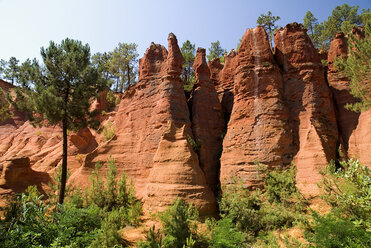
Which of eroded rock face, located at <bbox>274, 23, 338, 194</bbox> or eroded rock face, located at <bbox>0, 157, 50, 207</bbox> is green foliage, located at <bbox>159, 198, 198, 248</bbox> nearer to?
eroded rock face, located at <bbox>274, 23, 338, 194</bbox>

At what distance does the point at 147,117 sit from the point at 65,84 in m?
6.47

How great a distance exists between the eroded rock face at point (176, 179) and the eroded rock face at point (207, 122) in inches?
107

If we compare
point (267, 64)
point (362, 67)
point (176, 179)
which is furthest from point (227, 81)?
point (176, 179)

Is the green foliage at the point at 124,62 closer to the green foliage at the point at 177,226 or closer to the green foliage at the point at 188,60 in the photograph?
the green foliage at the point at 188,60

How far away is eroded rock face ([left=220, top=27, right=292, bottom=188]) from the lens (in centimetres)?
1474

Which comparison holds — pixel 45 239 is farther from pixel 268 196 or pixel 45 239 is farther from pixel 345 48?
pixel 345 48

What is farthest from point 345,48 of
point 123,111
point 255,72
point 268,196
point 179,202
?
point 123,111

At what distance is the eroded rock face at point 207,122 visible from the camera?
1747 cm

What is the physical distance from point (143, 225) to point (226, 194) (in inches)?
214

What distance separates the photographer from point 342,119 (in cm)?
1612

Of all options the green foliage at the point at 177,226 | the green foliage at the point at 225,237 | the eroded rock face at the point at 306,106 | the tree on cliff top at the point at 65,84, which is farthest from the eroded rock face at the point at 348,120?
the tree on cliff top at the point at 65,84

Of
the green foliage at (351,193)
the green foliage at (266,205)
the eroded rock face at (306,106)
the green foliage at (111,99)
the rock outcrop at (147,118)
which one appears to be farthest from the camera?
the green foliage at (111,99)

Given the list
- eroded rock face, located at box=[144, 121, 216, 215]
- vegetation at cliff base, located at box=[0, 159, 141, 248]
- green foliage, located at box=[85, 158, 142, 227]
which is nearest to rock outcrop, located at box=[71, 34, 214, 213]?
eroded rock face, located at box=[144, 121, 216, 215]

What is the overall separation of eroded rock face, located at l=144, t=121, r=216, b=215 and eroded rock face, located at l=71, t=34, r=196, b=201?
1809 millimetres
